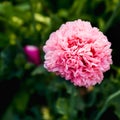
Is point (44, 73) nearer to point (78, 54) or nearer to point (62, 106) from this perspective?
point (62, 106)

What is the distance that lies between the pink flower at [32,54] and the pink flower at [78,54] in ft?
2.49

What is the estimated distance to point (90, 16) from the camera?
2.01 metres

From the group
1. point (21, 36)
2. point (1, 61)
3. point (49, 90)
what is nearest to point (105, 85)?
point (49, 90)

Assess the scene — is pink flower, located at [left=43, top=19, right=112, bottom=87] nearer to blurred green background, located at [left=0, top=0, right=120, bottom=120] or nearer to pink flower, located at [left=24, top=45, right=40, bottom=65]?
blurred green background, located at [left=0, top=0, right=120, bottom=120]

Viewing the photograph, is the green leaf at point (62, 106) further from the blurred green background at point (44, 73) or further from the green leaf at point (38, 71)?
the green leaf at point (38, 71)

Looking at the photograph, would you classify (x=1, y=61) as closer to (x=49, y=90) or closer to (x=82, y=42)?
(x=49, y=90)

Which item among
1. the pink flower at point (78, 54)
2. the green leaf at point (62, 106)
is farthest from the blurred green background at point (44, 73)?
the pink flower at point (78, 54)

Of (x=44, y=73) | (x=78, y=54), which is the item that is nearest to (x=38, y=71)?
(x=44, y=73)

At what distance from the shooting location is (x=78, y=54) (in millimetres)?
1069

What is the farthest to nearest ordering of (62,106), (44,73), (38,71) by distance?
(44,73) < (38,71) < (62,106)

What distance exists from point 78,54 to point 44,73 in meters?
0.70

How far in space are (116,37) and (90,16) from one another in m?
0.19

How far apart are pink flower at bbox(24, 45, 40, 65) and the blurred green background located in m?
0.02

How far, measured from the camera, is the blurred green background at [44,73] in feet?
5.45
